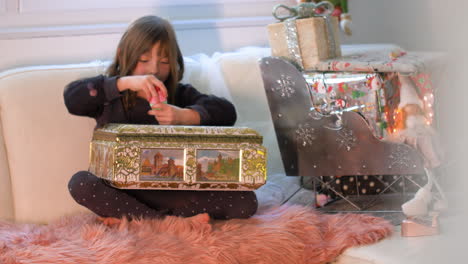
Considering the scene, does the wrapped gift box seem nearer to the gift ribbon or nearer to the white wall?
the gift ribbon

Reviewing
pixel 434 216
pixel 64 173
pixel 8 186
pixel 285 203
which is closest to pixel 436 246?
pixel 434 216

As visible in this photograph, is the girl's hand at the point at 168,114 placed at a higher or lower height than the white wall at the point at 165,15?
lower

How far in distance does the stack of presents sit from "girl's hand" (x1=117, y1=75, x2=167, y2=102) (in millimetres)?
270

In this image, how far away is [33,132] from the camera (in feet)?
4.95

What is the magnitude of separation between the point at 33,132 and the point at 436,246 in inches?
37.0

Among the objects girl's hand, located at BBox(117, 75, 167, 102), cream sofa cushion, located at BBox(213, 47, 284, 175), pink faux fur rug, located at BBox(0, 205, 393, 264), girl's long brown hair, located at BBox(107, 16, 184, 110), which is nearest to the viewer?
pink faux fur rug, located at BBox(0, 205, 393, 264)

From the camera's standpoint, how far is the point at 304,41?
1.47 m

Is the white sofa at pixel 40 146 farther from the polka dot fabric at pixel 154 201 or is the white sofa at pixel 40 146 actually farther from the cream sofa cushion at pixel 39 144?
the polka dot fabric at pixel 154 201

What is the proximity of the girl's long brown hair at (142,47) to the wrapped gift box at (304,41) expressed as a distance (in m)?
0.25

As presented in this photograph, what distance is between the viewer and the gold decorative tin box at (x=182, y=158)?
124 cm

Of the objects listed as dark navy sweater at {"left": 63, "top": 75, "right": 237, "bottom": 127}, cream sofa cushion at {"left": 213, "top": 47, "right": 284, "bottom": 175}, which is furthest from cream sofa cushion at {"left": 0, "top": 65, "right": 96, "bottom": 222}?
cream sofa cushion at {"left": 213, "top": 47, "right": 284, "bottom": 175}

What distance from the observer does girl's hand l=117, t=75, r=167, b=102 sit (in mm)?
1359

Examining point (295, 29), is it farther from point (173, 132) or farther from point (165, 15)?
point (165, 15)

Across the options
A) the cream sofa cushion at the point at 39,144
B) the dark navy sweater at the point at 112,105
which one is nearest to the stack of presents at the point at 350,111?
the dark navy sweater at the point at 112,105
